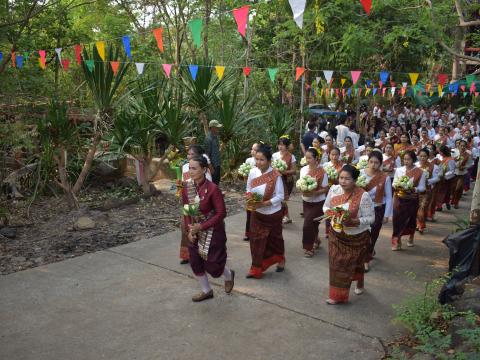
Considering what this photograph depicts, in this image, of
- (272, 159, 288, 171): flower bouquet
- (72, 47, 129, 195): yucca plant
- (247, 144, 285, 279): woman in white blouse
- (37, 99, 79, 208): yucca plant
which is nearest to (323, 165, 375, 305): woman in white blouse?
(247, 144, 285, 279): woman in white blouse

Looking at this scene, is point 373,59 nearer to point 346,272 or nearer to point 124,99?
point 124,99

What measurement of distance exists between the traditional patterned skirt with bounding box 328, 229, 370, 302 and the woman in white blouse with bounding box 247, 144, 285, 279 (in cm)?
96

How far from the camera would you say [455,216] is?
9781mm

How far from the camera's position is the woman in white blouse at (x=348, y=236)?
501 cm

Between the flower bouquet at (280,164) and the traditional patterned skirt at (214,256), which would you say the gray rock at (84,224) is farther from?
the traditional patterned skirt at (214,256)

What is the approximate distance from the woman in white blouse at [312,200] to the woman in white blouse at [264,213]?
820 millimetres

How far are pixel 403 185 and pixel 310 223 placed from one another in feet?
5.68

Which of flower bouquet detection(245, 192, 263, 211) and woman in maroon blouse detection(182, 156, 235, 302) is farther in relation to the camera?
flower bouquet detection(245, 192, 263, 211)

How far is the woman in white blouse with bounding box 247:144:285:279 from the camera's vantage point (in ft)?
19.1

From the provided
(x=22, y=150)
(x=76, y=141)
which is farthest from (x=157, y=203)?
(x=22, y=150)

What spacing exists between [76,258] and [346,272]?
147 inches

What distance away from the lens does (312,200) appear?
6695 mm

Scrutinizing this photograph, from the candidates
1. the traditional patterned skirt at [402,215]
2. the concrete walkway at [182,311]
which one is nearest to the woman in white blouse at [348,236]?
the concrete walkway at [182,311]

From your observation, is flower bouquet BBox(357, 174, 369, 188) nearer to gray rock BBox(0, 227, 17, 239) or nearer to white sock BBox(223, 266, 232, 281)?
white sock BBox(223, 266, 232, 281)
